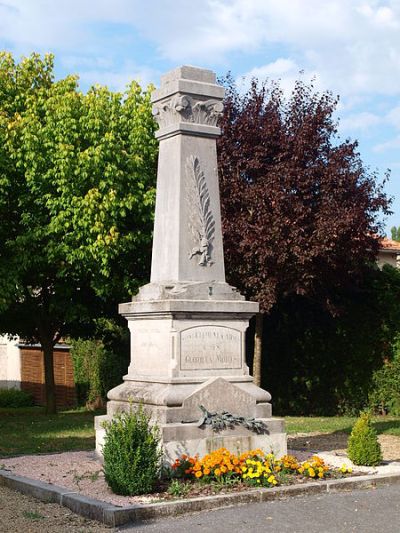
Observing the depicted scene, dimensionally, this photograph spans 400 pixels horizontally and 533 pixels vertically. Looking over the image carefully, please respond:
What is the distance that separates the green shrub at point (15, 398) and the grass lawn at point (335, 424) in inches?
522

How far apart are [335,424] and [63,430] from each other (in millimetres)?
5478

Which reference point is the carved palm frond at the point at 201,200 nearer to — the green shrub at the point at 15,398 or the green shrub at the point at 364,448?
the green shrub at the point at 364,448

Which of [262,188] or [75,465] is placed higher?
[262,188]

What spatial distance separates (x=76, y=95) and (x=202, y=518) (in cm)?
1328

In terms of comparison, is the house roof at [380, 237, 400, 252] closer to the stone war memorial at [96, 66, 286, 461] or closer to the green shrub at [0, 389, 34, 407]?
the green shrub at [0, 389, 34, 407]

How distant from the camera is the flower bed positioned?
9180 mm

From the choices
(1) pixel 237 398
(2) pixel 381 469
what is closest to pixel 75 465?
(1) pixel 237 398

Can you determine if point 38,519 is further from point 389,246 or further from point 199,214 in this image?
point 389,246

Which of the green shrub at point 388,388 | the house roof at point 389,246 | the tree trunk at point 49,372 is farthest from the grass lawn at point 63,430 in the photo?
the house roof at point 389,246

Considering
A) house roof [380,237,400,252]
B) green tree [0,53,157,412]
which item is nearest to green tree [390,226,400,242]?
house roof [380,237,400,252]

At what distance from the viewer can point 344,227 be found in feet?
60.0

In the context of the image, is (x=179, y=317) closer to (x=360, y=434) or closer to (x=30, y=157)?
(x=360, y=434)

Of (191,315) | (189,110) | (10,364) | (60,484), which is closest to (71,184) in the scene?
(189,110)

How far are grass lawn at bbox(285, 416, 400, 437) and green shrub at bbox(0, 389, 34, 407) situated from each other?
13.3m
